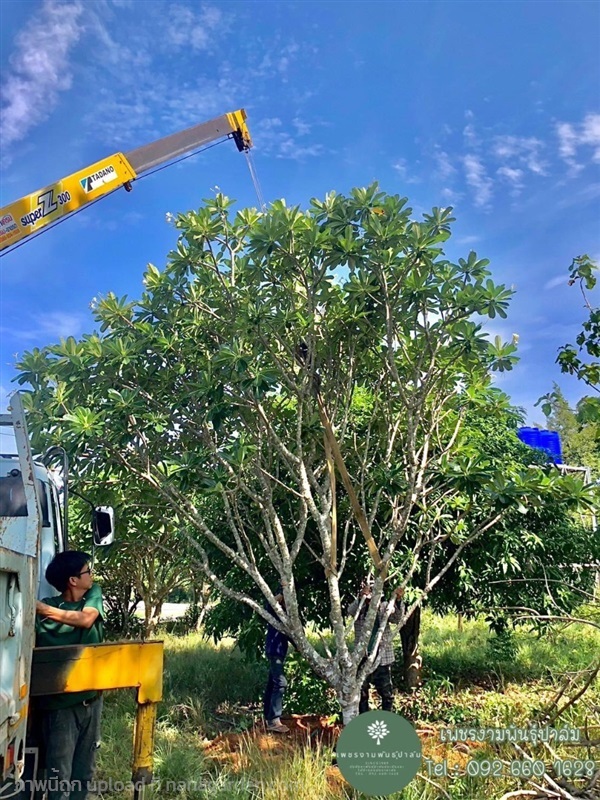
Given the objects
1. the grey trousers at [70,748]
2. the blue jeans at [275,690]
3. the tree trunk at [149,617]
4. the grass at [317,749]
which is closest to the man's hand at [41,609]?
the grey trousers at [70,748]

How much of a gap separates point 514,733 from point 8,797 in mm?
3653

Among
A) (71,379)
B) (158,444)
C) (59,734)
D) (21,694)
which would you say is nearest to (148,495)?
(158,444)

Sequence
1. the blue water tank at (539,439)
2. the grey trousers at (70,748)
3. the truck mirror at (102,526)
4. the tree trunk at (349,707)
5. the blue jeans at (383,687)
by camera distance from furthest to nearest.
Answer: the blue water tank at (539,439) < the blue jeans at (383,687) < the tree trunk at (349,707) < the truck mirror at (102,526) < the grey trousers at (70,748)

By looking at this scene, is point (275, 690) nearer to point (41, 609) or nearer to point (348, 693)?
point (348, 693)

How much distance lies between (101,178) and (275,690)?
6862 millimetres

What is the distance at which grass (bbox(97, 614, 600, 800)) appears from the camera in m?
4.45

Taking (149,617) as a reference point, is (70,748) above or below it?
above

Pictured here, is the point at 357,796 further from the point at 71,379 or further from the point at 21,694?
the point at 71,379

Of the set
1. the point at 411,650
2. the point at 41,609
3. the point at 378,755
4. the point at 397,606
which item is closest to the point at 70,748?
the point at 41,609

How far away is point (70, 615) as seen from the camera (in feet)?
11.8

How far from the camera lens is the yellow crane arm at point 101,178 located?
24.0ft

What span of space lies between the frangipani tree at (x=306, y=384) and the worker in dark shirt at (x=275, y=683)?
0.38 m

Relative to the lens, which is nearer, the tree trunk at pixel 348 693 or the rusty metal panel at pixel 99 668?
the rusty metal panel at pixel 99 668

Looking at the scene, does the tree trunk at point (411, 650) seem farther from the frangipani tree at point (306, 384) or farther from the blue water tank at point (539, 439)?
the blue water tank at point (539, 439)
